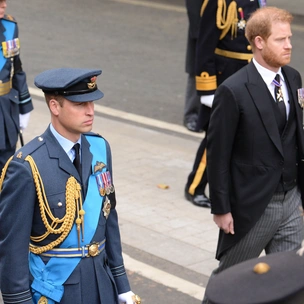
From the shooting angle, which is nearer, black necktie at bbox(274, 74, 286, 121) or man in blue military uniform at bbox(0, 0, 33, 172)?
black necktie at bbox(274, 74, 286, 121)

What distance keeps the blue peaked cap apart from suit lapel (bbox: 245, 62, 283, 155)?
1.22 m

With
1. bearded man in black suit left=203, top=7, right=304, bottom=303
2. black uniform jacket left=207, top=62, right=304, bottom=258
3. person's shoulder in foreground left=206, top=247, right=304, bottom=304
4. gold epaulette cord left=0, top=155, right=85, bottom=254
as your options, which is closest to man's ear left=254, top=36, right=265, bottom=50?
bearded man in black suit left=203, top=7, right=304, bottom=303

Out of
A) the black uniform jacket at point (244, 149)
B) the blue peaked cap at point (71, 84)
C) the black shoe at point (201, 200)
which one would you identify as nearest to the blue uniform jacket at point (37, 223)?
the blue peaked cap at point (71, 84)

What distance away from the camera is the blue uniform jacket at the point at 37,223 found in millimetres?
4074

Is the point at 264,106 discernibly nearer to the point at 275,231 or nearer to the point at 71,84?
the point at 275,231

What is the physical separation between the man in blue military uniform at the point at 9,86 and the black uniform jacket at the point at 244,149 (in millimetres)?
2460

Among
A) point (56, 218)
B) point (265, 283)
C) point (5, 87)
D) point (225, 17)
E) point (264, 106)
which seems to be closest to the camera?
point (265, 283)

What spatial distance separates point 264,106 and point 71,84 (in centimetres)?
141

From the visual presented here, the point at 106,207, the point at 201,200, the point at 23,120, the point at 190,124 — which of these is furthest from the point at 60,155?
the point at 190,124

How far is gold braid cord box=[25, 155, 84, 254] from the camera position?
4117 millimetres

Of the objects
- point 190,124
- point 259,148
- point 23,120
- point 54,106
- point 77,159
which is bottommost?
point 190,124

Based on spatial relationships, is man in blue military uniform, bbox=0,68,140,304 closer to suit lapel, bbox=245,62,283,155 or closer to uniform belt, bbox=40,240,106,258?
uniform belt, bbox=40,240,106,258

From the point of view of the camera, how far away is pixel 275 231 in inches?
211

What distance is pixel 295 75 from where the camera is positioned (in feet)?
17.9
